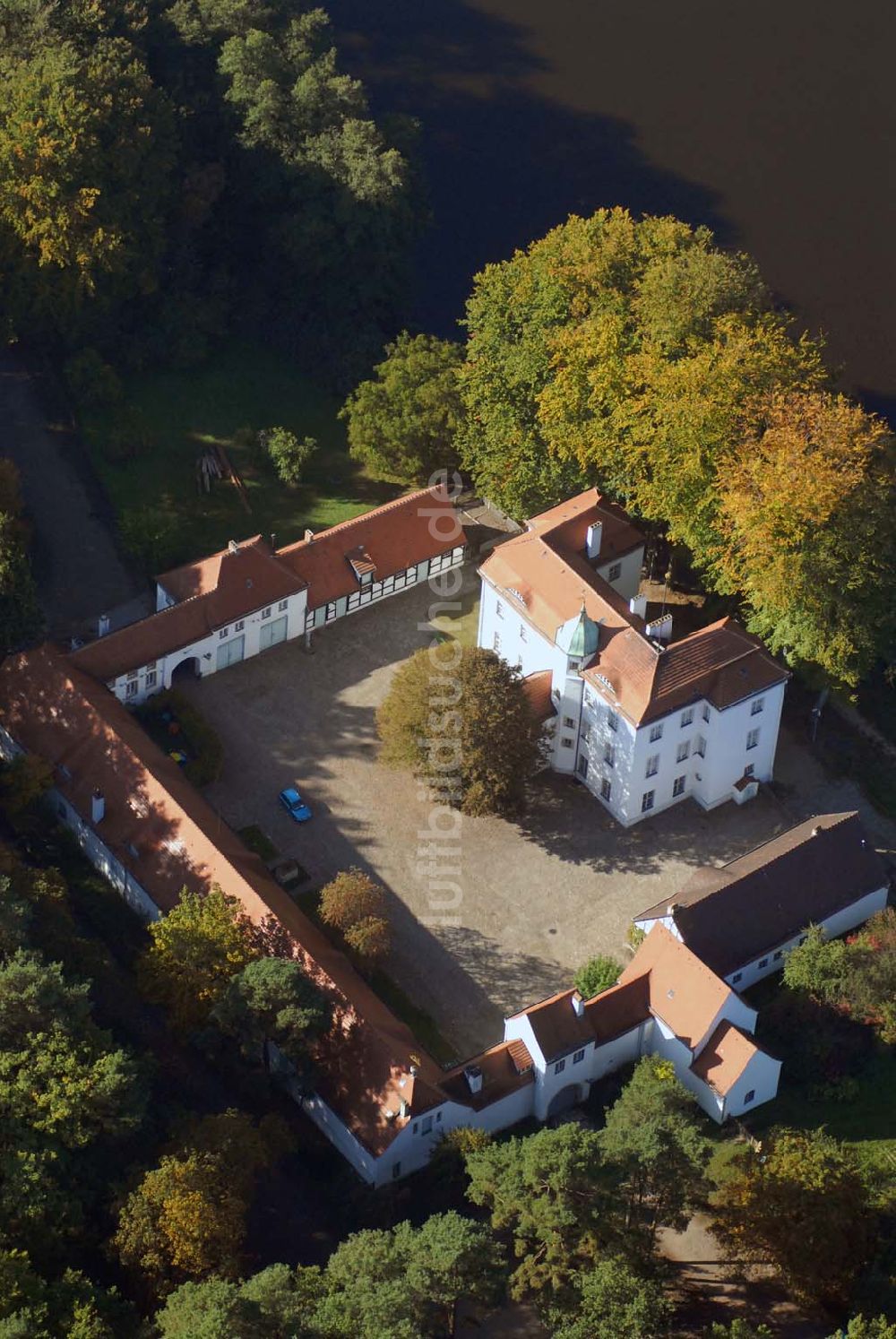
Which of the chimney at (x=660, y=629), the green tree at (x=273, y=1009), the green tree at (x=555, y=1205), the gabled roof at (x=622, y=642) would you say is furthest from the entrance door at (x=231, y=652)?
A: the green tree at (x=555, y=1205)

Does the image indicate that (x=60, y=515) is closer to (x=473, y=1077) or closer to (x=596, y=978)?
(x=596, y=978)

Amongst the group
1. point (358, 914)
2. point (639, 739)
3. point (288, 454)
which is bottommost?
point (358, 914)

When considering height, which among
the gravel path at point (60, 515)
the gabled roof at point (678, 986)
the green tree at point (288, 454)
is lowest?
the gabled roof at point (678, 986)

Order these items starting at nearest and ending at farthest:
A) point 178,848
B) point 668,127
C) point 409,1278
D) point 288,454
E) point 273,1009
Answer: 1. point 409,1278
2. point 273,1009
3. point 178,848
4. point 288,454
5. point 668,127

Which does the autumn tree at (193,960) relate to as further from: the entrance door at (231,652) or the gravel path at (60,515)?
the gravel path at (60,515)

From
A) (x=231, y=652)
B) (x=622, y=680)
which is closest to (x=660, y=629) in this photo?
(x=622, y=680)

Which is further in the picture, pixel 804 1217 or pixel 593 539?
pixel 593 539
